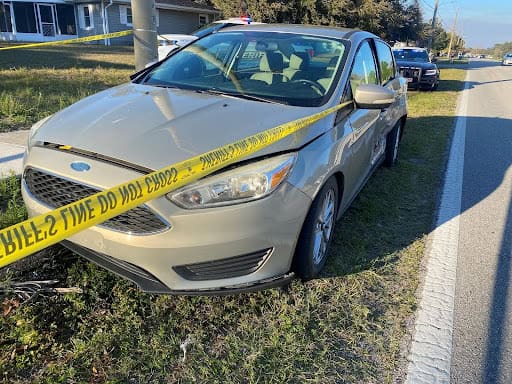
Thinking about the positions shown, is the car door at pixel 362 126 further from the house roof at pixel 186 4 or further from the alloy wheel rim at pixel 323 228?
the house roof at pixel 186 4

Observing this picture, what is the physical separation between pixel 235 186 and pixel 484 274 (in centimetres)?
235

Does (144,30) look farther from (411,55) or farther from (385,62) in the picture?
(411,55)

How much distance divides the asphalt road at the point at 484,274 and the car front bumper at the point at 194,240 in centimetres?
124

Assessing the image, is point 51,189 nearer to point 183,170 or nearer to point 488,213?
point 183,170

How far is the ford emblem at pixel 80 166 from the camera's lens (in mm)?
2355

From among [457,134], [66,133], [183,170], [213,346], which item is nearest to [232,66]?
[66,133]

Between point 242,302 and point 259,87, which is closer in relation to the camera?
point 242,302

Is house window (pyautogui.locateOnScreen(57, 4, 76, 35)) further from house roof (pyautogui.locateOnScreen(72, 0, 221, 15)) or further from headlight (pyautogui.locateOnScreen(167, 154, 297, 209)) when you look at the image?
headlight (pyautogui.locateOnScreen(167, 154, 297, 209))

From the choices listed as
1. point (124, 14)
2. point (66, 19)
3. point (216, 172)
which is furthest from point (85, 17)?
point (216, 172)

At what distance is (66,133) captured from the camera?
8.77 feet

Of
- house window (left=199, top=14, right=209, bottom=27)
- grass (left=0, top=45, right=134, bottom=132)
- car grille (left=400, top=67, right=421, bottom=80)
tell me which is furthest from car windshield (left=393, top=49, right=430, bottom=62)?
house window (left=199, top=14, right=209, bottom=27)

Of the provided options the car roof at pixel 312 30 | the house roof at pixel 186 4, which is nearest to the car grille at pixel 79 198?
the car roof at pixel 312 30

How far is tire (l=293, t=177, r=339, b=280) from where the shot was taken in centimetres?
279

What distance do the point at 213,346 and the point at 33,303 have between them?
110 cm
